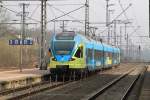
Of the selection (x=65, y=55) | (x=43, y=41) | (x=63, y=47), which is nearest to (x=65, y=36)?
(x=63, y=47)

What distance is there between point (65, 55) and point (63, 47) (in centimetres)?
63

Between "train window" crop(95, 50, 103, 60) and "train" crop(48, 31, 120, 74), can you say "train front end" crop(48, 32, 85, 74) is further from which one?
"train window" crop(95, 50, 103, 60)

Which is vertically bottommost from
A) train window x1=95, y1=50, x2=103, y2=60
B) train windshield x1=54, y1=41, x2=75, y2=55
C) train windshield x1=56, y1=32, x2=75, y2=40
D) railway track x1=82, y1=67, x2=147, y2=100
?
railway track x1=82, y1=67, x2=147, y2=100

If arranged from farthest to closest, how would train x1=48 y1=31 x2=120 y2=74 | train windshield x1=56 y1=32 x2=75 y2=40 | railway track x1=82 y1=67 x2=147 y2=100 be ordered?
train windshield x1=56 y1=32 x2=75 y2=40 → train x1=48 y1=31 x2=120 y2=74 → railway track x1=82 y1=67 x2=147 y2=100

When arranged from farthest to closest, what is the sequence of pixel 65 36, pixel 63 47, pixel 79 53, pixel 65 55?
pixel 65 36 < pixel 79 53 < pixel 63 47 < pixel 65 55

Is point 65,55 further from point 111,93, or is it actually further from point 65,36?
point 111,93

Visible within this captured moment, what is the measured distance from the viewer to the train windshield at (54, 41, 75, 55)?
1272 inches

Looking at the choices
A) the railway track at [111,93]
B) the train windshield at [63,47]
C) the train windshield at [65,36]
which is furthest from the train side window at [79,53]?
the railway track at [111,93]

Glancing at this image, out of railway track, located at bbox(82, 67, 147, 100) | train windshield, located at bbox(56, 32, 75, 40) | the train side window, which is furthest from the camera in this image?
train windshield, located at bbox(56, 32, 75, 40)

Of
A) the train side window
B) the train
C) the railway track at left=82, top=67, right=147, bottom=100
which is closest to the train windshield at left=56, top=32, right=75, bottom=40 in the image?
the train

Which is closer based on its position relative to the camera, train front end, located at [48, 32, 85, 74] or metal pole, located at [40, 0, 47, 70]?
train front end, located at [48, 32, 85, 74]

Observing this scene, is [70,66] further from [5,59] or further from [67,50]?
[5,59]

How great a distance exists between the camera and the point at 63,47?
32562mm

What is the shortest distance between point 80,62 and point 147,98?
40.6ft
